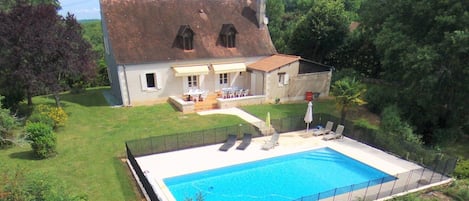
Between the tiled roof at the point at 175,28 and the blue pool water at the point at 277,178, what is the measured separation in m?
16.5

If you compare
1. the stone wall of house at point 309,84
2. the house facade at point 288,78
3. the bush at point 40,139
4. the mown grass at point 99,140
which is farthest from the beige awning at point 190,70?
the bush at point 40,139

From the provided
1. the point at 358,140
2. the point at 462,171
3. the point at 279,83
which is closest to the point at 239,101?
the point at 279,83

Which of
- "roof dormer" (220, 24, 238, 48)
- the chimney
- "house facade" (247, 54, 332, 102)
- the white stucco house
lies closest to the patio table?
the white stucco house

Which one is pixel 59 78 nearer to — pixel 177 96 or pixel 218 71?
pixel 177 96

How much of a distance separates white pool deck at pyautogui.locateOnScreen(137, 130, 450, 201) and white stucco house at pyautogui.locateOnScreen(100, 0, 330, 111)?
357 inches

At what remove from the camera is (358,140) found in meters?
23.6

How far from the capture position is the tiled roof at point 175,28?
31.5 metres

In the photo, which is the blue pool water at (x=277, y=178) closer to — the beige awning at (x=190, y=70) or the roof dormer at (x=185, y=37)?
the beige awning at (x=190, y=70)

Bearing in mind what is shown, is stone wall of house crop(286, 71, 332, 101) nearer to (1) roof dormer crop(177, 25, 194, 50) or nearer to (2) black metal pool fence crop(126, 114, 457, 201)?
(2) black metal pool fence crop(126, 114, 457, 201)

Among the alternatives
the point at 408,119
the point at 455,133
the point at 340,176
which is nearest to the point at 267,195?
the point at 340,176

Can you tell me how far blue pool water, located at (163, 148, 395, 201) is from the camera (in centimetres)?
1703

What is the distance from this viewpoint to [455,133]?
2423 centimetres

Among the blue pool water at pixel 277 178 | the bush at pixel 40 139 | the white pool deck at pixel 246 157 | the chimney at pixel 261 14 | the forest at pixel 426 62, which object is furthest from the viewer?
the chimney at pixel 261 14

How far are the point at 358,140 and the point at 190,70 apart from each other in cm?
1749
